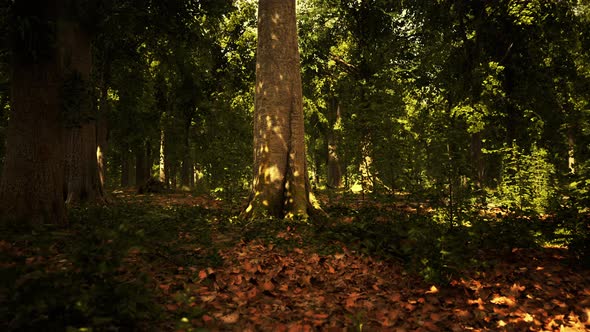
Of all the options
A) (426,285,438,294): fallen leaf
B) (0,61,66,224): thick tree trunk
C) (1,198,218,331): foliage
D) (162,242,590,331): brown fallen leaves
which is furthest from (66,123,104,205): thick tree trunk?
(426,285,438,294): fallen leaf

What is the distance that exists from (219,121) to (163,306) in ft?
64.0

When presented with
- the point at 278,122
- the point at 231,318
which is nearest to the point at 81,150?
the point at 278,122

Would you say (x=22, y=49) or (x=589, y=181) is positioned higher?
(x=22, y=49)

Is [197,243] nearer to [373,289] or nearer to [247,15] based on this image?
[373,289]

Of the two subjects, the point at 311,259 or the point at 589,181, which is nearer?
the point at 589,181

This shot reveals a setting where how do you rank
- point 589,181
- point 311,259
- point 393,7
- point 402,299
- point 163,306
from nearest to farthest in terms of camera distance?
point 163,306 → point 402,299 → point 589,181 → point 311,259 → point 393,7

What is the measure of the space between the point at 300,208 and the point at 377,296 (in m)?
3.87

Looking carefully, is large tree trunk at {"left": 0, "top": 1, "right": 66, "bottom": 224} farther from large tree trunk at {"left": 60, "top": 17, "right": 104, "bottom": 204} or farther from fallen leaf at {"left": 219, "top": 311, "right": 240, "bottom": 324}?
fallen leaf at {"left": 219, "top": 311, "right": 240, "bottom": 324}

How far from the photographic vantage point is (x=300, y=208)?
858 cm

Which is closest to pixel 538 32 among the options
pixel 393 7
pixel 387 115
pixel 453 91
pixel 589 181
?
pixel 453 91

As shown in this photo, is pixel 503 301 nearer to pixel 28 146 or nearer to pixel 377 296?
pixel 377 296

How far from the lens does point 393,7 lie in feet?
54.1

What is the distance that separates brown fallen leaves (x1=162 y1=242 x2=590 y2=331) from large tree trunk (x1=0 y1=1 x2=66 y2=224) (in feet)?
12.0

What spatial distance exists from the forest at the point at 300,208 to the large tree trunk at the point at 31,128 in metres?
0.02
